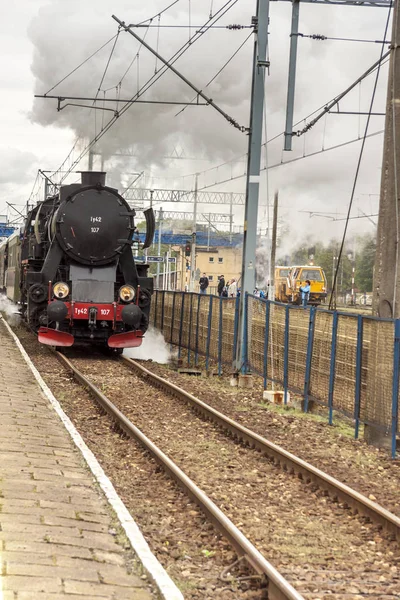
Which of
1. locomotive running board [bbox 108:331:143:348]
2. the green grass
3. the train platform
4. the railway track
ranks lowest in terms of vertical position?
the green grass

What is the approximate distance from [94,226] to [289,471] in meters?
10.2

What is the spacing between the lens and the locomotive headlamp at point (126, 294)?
17484 millimetres

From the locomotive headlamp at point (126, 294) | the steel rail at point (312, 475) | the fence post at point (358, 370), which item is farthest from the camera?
the locomotive headlamp at point (126, 294)

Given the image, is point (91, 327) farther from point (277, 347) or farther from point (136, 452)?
point (136, 452)

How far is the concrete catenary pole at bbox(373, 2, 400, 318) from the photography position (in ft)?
31.6

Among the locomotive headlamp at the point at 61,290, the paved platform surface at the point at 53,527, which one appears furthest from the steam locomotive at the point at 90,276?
the paved platform surface at the point at 53,527

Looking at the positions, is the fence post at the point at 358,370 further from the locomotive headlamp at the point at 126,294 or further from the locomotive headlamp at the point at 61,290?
the locomotive headlamp at the point at 61,290

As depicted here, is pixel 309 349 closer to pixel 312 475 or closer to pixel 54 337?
pixel 312 475

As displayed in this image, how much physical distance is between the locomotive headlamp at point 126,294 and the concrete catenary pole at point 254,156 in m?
2.78

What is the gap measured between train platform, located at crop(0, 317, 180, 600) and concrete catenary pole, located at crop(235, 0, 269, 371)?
7380 millimetres

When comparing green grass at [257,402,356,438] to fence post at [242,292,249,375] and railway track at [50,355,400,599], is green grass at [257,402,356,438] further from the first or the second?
fence post at [242,292,249,375]

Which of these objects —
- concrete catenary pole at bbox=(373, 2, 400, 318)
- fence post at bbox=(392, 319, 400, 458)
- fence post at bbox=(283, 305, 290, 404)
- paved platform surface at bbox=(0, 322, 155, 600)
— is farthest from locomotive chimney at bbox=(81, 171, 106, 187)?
fence post at bbox=(392, 319, 400, 458)

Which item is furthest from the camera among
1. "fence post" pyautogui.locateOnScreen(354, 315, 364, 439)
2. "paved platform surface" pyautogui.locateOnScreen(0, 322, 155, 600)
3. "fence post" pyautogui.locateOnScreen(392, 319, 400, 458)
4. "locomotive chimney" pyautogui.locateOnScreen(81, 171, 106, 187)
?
"locomotive chimney" pyautogui.locateOnScreen(81, 171, 106, 187)

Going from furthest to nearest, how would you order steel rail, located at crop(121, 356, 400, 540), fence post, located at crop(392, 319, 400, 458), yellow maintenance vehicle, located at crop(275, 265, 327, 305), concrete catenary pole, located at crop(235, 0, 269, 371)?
yellow maintenance vehicle, located at crop(275, 265, 327, 305)
concrete catenary pole, located at crop(235, 0, 269, 371)
fence post, located at crop(392, 319, 400, 458)
steel rail, located at crop(121, 356, 400, 540)
